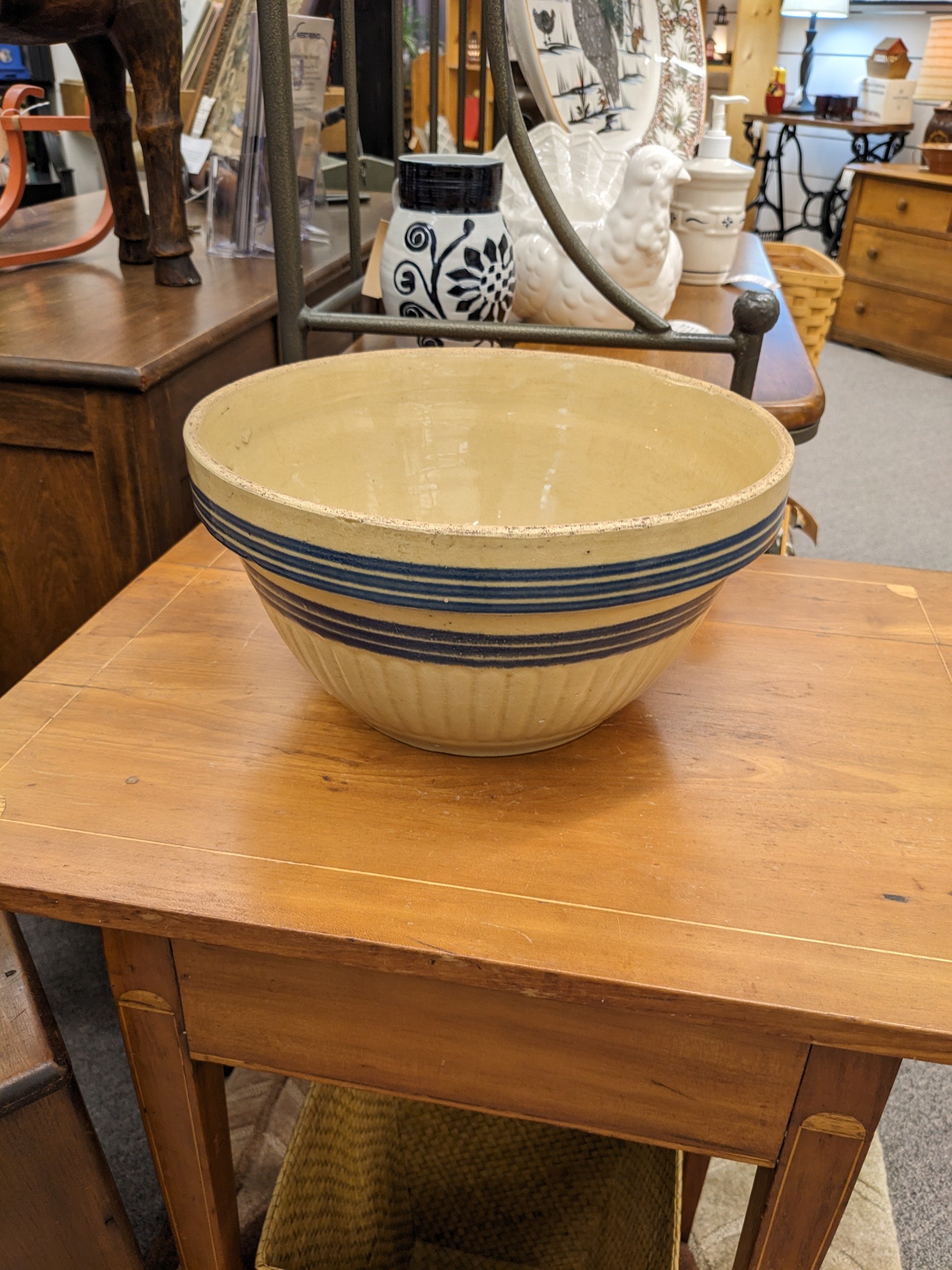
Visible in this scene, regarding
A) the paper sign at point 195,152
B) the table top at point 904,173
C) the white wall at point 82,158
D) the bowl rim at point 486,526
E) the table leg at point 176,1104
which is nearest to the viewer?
the bowl rim at point 486,526

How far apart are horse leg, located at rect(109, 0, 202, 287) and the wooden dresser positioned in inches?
130

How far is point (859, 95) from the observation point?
428 centimetres

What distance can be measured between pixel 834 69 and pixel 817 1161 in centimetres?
507

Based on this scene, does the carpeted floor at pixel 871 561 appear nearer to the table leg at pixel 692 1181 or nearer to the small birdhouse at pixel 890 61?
the table leg at pixel 692 1181

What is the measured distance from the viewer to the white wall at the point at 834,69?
416 centimetres

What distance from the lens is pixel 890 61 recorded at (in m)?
4.02

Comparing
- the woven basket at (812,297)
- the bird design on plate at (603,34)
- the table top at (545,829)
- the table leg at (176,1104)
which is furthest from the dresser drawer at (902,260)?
the table leg at (176,1104)

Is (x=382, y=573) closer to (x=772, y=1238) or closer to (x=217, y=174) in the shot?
(x=772, y=1238)

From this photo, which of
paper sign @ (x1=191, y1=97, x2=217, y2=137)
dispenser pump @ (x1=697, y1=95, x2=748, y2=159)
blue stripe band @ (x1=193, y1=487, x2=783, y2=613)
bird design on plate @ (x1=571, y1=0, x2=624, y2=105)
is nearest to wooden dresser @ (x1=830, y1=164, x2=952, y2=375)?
dispenser pump @ (x1=697, y1=95, x2=748, y2=159)

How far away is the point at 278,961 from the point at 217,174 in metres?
1.07

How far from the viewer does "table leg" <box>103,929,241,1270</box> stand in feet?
1.65

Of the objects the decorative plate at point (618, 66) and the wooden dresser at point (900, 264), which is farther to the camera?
the wooden dresser at point (900, 264)

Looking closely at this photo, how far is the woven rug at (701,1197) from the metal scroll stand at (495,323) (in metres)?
0.78

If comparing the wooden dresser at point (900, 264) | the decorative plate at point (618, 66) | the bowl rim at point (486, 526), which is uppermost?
the decorative plate at point (618, 66)
